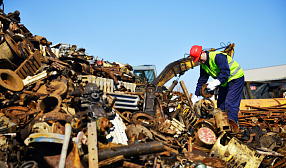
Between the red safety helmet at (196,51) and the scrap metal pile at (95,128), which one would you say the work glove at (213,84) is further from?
the red safety helmet at (196,51)

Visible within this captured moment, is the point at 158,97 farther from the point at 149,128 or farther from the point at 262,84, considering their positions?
the point at 262,84

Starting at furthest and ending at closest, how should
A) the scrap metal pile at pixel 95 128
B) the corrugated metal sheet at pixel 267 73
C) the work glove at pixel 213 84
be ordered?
the corrugated metal sheet at pixel 267 73
the work glove at pixel 213 84
the scrap metal pile at pixel 95 128

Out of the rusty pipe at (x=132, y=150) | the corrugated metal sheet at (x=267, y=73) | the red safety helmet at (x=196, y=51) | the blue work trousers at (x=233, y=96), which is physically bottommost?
the rusty pipe at (x=132, y=150)

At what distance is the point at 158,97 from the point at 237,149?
2.38 meters

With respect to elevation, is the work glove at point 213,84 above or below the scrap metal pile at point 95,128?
above

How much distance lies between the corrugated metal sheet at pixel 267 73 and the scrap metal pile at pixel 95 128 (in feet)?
25.3

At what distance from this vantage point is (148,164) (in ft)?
10.0

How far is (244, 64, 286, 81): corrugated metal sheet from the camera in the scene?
43.5ft

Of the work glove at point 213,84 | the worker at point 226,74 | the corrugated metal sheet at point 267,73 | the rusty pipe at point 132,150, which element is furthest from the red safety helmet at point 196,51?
the corrugated metal sheet at point 267,73

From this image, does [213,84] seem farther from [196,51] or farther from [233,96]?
[196,51]

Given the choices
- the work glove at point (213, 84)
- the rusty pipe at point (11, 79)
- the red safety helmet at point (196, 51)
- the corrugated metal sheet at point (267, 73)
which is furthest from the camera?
the corrugated metal sheet at point (267, 73)

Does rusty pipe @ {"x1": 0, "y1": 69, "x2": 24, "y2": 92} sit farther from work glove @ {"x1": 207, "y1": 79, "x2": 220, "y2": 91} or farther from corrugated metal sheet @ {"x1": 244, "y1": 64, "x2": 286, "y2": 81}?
corrugated metal sheet @ {"x1": 244, "y1": 64, "x2": 286, "y2": 81}

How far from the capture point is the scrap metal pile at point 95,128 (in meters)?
2.85

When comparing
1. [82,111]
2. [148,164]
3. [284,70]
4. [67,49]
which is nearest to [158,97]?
[82,111]
